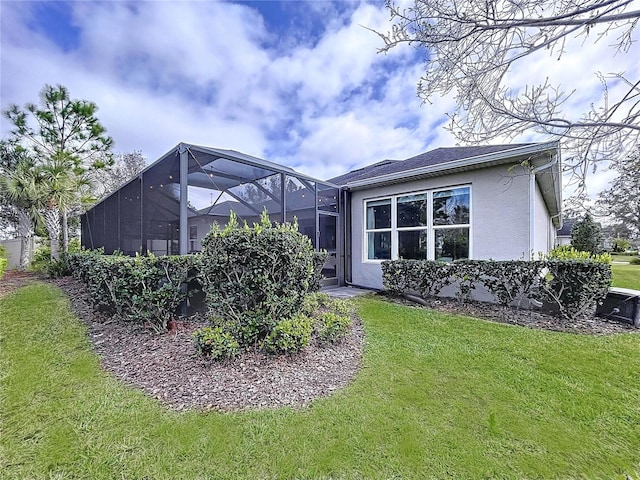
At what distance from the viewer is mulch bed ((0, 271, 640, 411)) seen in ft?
8.87

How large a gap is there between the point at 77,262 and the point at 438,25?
417 inches

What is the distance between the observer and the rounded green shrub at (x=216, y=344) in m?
3.19

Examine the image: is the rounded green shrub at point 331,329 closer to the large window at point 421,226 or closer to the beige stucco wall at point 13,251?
the large window at point 421,226

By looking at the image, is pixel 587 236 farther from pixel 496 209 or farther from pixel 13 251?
pixel 13 251

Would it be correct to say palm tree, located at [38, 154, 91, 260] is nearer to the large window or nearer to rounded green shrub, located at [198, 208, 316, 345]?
rounded green shrub, located at [198, 208, 316, 345]

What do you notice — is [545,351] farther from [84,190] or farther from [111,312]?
[84,190]

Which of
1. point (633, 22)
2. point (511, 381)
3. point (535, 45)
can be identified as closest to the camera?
point (633, 22)

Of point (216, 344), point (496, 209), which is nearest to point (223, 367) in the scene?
point (216, 344)

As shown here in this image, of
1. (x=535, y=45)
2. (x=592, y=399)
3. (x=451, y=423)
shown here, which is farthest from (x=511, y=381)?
(x=535, y=45)

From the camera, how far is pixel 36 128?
1230cm

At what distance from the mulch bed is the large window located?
251cm

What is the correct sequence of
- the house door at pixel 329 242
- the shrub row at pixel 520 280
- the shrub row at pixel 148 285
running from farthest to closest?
1. the house door at pixel 329 242
2. the shrub row at pixel 520 280
3. the shrub row at pixel 148 285

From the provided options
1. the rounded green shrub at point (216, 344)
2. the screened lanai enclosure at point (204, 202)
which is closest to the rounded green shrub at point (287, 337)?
the rounded green shrub at point (216, 344)

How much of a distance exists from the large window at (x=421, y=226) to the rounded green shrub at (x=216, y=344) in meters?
5.68
